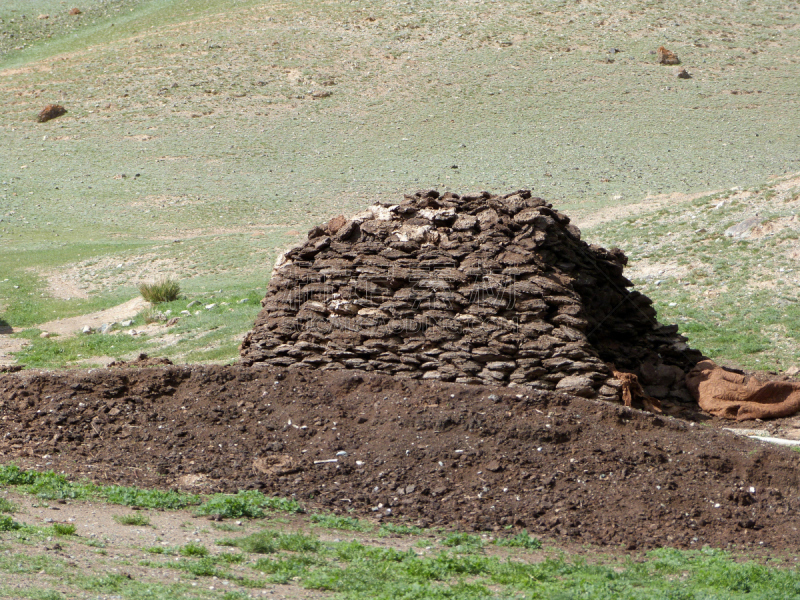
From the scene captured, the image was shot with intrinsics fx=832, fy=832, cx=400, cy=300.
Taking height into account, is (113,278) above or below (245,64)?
below

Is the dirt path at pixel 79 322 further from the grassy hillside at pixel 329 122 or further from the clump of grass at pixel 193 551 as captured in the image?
the clump of grass at pixel 193 551

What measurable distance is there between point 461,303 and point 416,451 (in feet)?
7.81

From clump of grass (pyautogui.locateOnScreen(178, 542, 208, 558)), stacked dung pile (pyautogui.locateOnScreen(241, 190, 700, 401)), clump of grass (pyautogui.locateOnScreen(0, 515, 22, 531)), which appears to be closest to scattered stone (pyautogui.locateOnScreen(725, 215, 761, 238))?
stacked dung pile (pyautogui.locateOnScreen(241, 190, 700, 401))

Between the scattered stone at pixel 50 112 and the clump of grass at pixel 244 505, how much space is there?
109 ft

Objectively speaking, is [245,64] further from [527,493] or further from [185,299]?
[527,493]

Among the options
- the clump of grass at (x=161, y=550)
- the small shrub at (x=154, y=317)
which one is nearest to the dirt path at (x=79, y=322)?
the small shrub at (x=154, y=317)

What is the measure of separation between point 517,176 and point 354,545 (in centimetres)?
2276

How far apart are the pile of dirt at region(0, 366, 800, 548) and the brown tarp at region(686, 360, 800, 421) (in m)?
2.19

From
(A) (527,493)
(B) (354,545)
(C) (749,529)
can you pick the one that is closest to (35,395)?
(B) (354,545)

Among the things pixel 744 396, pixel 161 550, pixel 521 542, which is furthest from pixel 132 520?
pixel 744 396

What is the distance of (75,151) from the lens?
107ft

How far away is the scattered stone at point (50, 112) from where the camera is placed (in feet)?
117

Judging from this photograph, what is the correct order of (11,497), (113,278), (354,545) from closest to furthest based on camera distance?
(354,545), (11,497), (113,278)

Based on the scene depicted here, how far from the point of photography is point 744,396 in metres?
10.1
